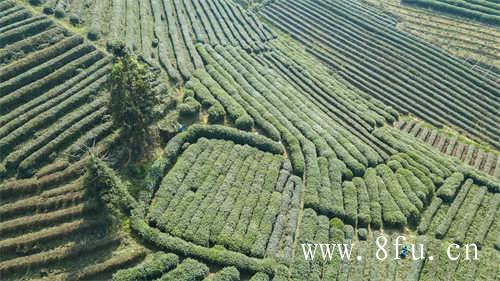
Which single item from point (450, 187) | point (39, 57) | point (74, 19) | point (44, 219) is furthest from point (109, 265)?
point (74, 19)

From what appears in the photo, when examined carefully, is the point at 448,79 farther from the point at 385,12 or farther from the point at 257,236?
the point at 257,236

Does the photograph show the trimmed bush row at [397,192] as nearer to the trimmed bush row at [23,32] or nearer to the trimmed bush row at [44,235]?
the trimmed bush row at [44,235]

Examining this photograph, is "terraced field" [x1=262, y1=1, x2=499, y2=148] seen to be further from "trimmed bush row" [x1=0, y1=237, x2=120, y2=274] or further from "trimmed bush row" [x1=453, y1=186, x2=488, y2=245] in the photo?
"trimmed bush row" [x1=0, y1=237, x2=120, y2=274]

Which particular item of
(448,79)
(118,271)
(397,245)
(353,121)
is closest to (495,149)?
(448,79)

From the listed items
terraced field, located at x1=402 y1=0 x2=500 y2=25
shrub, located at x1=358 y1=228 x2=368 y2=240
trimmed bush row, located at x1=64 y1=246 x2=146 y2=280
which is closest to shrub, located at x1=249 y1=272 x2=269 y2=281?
trimmed bush row, located at x1=64 y1=246 x2=146 y2=280

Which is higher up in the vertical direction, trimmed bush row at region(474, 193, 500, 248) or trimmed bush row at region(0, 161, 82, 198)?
trimmed bush row at region(474, 193, 500, 248)
